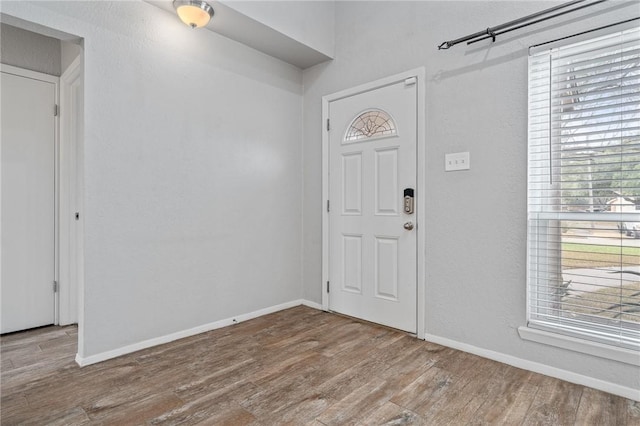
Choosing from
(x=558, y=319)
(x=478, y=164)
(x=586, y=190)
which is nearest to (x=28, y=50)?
(x=478, y=164)

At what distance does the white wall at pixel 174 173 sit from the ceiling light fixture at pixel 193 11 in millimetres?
318

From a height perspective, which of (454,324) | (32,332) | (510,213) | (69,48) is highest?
(69,48)

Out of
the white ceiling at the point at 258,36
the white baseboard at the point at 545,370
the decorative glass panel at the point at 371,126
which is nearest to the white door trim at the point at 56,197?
the white ceiling at the point at 258,36

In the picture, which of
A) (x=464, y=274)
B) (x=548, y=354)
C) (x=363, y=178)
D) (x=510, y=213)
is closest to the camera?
(x=548, y=354)

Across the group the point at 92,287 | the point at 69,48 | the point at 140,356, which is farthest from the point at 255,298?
the point at 69,48

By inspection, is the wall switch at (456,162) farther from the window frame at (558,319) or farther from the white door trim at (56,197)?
the white door trim at (56,197)

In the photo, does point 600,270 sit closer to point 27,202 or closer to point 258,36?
Result: point 258,36

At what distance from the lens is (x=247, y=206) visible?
3137 mm

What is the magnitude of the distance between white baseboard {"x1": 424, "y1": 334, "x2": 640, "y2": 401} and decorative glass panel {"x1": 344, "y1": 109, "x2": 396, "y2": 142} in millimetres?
1722

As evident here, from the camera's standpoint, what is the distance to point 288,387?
1.96 metres

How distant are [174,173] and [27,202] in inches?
54.2

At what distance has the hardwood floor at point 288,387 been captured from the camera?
169cm

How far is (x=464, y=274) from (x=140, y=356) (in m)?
2.37

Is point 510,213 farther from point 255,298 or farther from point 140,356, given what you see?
point 140,356
